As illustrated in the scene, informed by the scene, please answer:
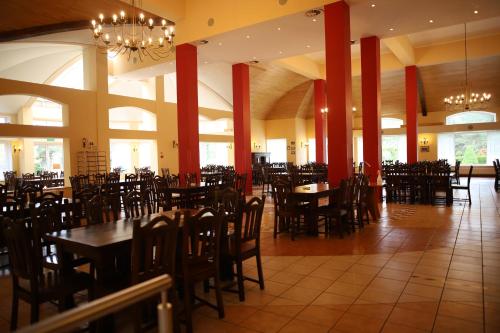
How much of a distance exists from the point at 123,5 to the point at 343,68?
19.2 ft

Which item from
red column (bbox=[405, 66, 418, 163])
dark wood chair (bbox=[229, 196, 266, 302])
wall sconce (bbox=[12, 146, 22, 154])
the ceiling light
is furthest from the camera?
wall sconce (bbox=[12, 146, 22, 154])

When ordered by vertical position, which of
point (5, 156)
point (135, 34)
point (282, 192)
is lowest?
point (282, 192)

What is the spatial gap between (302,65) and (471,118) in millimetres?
9582

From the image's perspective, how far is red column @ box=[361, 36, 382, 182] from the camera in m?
9.96

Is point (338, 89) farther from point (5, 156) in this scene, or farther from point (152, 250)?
point (5, 156)

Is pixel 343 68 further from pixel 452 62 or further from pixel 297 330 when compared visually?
pixel 452 62

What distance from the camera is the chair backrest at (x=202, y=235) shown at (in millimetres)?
2785

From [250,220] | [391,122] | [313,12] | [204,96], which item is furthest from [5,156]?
[391,122]

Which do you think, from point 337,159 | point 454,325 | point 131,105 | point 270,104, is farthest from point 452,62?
point 454,325

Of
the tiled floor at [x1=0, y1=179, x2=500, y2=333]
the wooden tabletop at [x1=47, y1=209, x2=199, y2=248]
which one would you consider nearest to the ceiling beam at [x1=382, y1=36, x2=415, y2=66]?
the tiled floor at [x1=0, y1=179, x2=500, y2=333]

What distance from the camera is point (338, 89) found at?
25.5 feet

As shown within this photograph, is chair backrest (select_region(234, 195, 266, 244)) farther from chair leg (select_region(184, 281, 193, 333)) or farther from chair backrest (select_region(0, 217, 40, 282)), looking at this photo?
chair backrest (select_region(0, 217, 40, 282))

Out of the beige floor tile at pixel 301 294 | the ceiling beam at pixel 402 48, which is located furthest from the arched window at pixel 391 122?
the beige floor tile at pixel 301 294

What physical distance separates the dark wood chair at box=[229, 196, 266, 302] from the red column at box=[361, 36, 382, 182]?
23.4 feet
